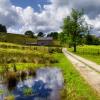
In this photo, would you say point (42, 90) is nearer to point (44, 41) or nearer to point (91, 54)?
point (91, 54)

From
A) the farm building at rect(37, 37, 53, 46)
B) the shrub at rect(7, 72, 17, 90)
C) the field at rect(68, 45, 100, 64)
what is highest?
the farm building at rect(37, 37, 53, 46)

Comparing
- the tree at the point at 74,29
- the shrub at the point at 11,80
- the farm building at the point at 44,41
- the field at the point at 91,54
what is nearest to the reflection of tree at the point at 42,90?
the shrub at the point at 11,80

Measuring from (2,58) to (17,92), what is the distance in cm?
3255

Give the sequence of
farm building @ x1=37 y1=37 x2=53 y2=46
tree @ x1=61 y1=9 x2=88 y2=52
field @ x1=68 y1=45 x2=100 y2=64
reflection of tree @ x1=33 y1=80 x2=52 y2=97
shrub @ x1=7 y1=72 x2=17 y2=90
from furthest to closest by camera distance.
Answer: farm building @ x1=37 y1=37 x2=53 y2=46 < tree @ x1=61 y1=9 x2=88 y2=52 < field @ x1=68 y1=45 x2=100 y2=64 < shrub @ x1=7 y1=72 x2=17 y2=90 < reflection of tree @ x1=33 y1=80 x2=52 y2=97

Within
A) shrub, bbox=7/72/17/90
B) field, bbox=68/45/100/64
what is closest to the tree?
field, bbox=68/45/100/64

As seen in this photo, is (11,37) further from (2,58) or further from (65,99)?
(65,99)

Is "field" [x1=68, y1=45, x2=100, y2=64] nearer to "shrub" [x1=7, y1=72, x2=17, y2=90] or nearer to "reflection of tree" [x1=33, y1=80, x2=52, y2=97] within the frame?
"shrub" [x1=7, y1=72, x2=17, y2=90]

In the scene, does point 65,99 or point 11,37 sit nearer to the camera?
point 65,99

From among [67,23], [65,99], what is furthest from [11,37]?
[65,99]

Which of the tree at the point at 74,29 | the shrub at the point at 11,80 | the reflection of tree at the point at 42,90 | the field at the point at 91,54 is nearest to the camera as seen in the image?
the reflection of tree at the point at 42,90

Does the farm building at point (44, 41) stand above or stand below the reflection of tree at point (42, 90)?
above

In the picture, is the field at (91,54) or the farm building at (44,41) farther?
the farm building at (44,41)

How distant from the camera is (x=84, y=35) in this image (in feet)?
367

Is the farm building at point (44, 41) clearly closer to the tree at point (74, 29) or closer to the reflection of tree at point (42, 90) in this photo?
the tree at point (74, 29)
